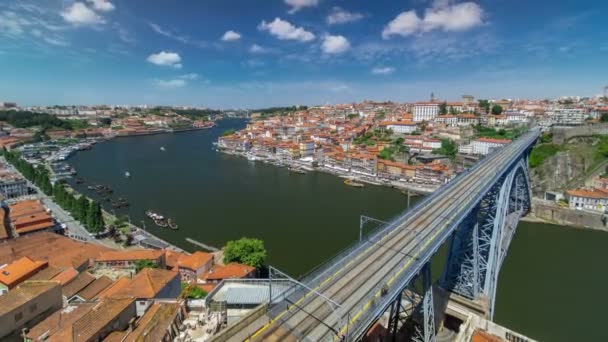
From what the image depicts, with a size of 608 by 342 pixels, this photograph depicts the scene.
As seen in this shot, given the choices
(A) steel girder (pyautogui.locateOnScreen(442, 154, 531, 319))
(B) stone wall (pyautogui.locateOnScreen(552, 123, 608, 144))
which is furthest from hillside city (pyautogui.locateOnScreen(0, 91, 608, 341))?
(A) steel girder (pyautogui.locateOnScreen(442, 154, 531, 319))

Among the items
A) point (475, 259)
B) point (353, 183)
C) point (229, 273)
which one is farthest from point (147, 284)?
point (353, 183)

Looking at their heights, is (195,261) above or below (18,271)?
below

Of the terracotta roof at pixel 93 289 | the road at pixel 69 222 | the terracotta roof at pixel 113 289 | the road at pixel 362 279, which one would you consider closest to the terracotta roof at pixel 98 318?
the terracotta roof at pixel 113 289

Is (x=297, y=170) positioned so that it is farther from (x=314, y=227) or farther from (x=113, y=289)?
(x=113, y=289)

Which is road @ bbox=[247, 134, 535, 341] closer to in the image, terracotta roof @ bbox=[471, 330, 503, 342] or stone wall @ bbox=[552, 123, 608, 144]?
terracotta roof @ bbox=[471, 330, 503, 342]

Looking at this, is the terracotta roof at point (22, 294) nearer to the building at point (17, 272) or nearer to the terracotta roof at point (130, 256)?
the building at point (17, 272)

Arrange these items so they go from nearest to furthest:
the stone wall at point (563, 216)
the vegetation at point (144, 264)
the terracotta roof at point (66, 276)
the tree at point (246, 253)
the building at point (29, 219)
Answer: the terracotta roof at point (66, 276)
the vegetation at point (144, 264)
the tree at point (246, 253)
the building at point (29, 219)
the stone wall at point (563, 216)

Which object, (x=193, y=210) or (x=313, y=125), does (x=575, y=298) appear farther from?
(x=313, y=125)

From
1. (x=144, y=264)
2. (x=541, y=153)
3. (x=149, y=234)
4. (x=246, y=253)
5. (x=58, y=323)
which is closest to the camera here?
(x=58, y=323)
